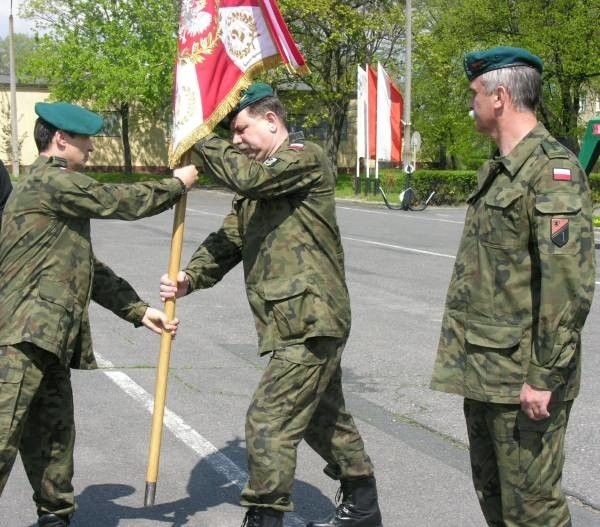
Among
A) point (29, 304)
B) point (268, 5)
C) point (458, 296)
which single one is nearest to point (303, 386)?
point (458, 296)

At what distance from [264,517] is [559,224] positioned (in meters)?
1.66

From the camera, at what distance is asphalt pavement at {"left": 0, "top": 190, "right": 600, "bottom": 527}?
197 inches

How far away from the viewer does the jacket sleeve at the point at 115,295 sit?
15.3 feet

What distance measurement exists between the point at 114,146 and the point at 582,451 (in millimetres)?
56171

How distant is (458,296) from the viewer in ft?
11.9

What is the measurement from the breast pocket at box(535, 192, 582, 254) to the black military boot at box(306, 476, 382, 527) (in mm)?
1706

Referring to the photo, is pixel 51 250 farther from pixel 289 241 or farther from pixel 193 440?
pixel 193 440

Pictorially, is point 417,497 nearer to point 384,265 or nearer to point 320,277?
point 320,277

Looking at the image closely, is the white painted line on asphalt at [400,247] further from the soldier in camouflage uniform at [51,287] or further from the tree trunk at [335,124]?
the tree trunk at [335,124]

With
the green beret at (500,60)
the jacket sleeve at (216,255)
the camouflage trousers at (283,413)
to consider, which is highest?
the green beret at (500,60)

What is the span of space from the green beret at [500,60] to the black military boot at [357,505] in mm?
1958

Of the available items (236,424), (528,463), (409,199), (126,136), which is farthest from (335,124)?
(528,463)

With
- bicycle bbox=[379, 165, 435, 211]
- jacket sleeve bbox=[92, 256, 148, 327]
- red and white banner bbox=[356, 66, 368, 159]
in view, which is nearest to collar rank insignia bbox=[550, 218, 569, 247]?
jacket sleeve bbox=[92, 256, 148, 327]

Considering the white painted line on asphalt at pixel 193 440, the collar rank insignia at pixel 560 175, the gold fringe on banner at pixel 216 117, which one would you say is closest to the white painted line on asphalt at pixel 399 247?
the white painted line on asphalt at pixel 193 440
